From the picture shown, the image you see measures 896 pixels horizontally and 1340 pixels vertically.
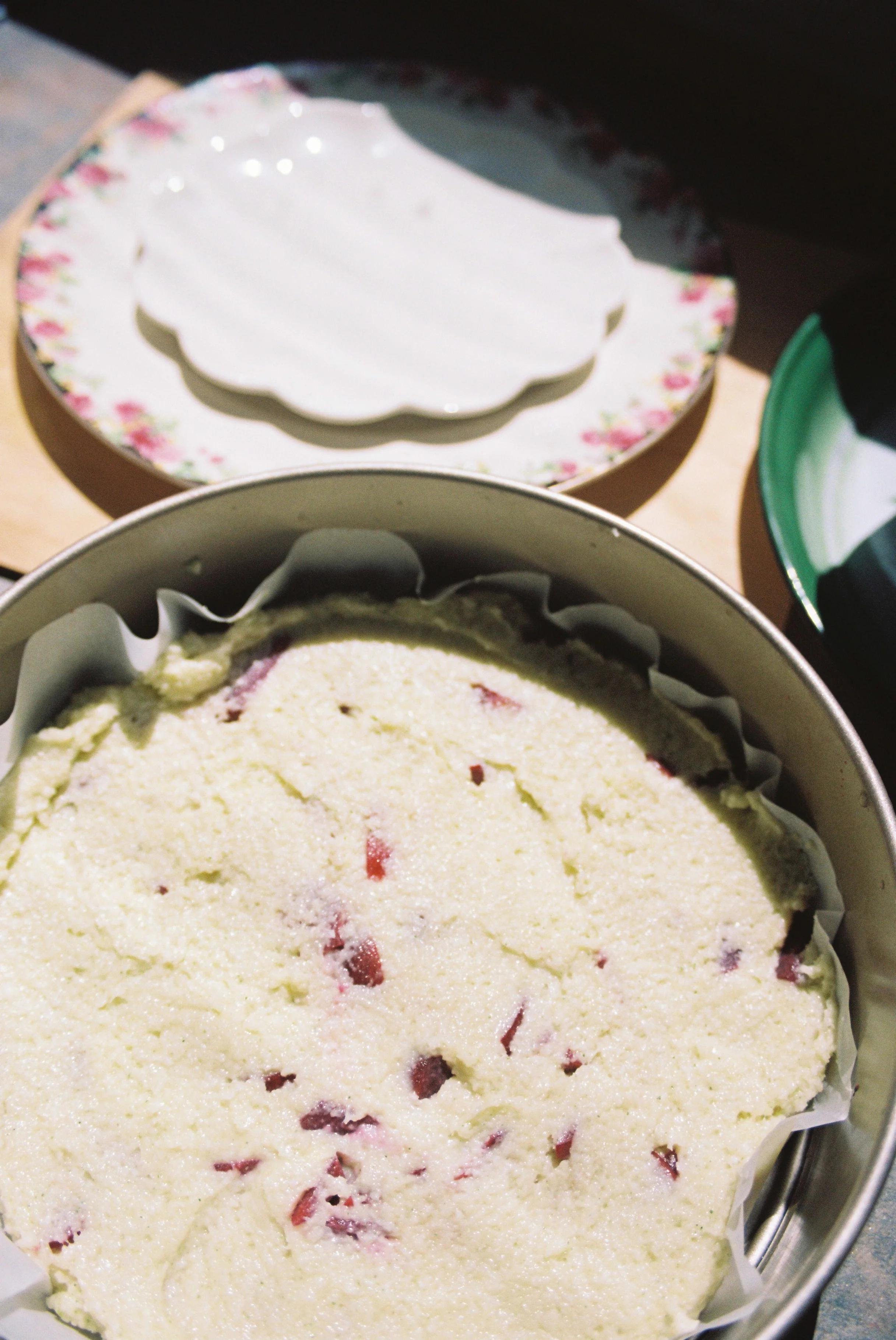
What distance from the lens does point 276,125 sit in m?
1.50

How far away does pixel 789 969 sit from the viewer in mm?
912

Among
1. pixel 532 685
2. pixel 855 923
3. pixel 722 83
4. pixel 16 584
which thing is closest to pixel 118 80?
pixel 722 83

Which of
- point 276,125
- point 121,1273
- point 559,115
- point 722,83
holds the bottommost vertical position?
point 121,1273

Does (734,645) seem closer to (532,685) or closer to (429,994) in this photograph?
(532,685)

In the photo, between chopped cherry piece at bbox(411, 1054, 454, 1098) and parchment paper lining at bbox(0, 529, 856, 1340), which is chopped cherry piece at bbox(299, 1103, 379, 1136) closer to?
chopped cherry piece at bbox(411, 1054, 454, 1098)

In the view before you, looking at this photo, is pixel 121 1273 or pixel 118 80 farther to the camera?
pixel 118 80

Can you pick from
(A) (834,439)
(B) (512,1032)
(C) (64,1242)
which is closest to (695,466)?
(A) (834,439)

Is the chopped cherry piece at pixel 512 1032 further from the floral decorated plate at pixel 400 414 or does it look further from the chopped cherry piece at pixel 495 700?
the floral decorated plate at pixel 400 414

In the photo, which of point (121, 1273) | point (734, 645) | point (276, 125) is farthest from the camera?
point (276, 125)

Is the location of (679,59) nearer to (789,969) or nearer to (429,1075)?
(789,969)

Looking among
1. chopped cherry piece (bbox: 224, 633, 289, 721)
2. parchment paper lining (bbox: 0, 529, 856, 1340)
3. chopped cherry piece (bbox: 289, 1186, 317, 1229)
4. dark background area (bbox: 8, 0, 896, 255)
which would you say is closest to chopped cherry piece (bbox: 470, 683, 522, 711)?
parchment paper lining (bbox: 0, 529, 856, 1340)

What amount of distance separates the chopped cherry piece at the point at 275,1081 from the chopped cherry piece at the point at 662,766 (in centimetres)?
46

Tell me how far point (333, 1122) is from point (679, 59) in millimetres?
1619

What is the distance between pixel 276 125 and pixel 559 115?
44 centimetres
